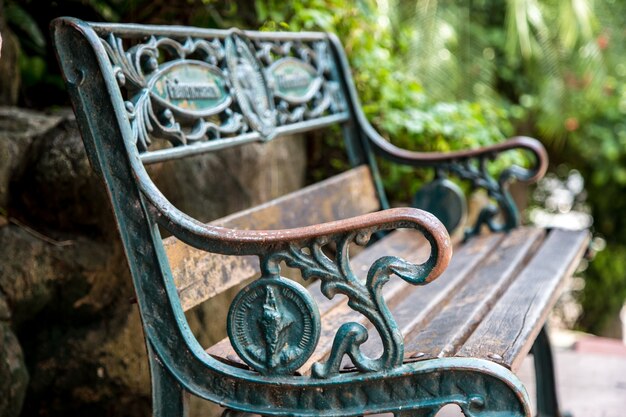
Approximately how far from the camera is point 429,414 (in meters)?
1.57

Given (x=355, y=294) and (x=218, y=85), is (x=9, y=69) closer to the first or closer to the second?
(x=218, y=85)

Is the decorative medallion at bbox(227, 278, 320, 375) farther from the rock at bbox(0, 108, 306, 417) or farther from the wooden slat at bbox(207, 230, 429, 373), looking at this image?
the rock at bbox(0, 108, 306, 417)

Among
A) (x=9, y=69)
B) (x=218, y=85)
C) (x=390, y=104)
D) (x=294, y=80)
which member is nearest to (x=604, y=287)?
(x=390, y=104)

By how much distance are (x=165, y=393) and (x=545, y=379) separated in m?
1.62

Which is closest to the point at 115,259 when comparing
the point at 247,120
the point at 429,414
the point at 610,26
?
the point at 247,120

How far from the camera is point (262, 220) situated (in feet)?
7.58

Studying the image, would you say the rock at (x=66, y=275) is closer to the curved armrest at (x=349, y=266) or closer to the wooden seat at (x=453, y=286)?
the wooden seat at (x=453, y=286)

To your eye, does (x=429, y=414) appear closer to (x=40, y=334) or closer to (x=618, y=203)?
(x=40, y=334)

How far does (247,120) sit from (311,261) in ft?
2.96

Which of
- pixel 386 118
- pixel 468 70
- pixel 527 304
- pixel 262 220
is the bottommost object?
pixel 527 304

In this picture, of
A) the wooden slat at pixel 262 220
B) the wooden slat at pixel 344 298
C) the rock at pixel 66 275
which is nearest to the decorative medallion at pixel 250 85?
the wooden slat at pixel 262 220

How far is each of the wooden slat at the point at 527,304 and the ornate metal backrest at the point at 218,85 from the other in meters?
0.83

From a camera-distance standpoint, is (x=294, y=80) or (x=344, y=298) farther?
(x=294, y=80)

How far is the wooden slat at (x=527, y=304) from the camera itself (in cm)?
171
